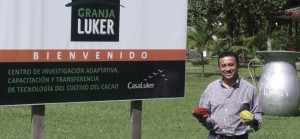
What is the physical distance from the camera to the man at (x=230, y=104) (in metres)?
5.91

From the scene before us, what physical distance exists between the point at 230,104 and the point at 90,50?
1337mm

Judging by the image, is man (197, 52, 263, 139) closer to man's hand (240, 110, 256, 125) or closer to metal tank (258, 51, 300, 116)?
man's hand (240, 110, 256, 125)

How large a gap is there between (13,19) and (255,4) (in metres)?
32.5

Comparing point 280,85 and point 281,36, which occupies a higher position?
point 281,36

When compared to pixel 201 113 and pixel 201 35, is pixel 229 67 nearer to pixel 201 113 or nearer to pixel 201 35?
pixel 201 113

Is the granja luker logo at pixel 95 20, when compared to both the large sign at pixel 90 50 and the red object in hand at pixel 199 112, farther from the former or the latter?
the red object in hand at pixel 199 112

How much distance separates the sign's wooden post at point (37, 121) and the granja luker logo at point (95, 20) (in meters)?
0.69

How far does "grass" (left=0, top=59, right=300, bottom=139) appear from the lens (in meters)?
11.2

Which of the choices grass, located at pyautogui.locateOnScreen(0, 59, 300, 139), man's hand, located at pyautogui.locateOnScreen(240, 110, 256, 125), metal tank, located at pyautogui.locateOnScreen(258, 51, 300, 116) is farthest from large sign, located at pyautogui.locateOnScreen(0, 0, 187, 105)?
metal tank, located at pyautogui.locateOnScreen(258, 51, 300, 116)

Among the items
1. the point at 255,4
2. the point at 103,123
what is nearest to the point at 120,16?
the point at 103,123

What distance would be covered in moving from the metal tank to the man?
8.24 metres

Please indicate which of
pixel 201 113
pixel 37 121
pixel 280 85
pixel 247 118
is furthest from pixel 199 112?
pixel 280 85

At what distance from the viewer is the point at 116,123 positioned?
12734 mm

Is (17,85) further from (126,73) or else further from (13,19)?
(126,73)
